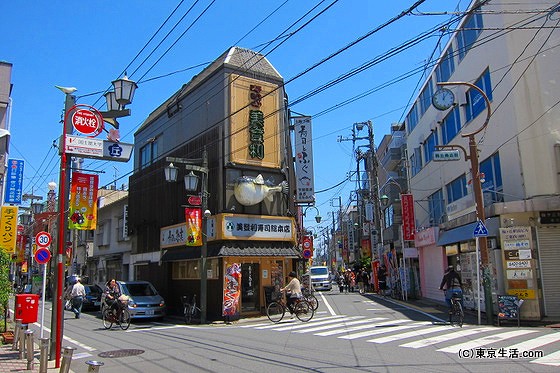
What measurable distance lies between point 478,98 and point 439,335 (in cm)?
1088

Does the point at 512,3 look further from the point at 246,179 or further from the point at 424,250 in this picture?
the point at 424,250

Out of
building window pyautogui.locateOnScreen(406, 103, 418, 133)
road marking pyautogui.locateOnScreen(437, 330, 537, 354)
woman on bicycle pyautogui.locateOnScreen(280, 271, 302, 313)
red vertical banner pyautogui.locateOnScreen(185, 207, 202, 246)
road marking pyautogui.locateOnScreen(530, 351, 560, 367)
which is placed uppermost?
building window pyautogui.locateOnScreen(406, 103, 418, 133)

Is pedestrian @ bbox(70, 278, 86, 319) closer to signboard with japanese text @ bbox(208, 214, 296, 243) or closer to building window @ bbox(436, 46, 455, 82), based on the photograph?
signboard with japanese text @ bbox(208, 214, 296, 243)

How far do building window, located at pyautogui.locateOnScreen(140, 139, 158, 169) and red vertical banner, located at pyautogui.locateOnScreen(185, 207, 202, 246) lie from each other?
9.21 meters

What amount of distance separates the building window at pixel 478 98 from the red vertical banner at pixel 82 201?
14.5 meters

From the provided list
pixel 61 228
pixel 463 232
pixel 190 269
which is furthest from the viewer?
pixel 190 269

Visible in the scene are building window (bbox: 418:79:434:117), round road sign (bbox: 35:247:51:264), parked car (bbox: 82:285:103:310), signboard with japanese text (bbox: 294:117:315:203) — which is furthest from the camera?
building window (bbox: 418:79:434:117)

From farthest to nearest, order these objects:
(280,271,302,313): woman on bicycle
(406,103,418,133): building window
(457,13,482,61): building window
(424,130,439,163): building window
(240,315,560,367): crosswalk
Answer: (406,103,418,133): building window → (424,130,439,163): building window → (457,13,482,61): building window → (280,271,302,313): woman on bicycle → (240,315,560,367): crosswalk

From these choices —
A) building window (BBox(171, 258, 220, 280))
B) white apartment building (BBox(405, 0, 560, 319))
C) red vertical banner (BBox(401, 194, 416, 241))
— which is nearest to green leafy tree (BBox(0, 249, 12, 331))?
building window (BBox(171, 258, 220, 280))

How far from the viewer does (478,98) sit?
727 inches

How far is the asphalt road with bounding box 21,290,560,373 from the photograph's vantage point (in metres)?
8.18

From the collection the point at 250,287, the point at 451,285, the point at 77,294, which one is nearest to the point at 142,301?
the point at 77,294

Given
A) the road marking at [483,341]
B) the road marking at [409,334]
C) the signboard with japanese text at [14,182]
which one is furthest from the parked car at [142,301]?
the road marking at [483,341]

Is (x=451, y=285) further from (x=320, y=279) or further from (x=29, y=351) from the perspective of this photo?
(x=320, y=279)
